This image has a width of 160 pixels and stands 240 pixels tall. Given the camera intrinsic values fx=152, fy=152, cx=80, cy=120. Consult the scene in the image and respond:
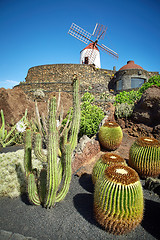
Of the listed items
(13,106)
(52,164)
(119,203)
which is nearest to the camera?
(119,203)

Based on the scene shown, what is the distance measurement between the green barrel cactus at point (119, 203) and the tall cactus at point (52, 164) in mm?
639

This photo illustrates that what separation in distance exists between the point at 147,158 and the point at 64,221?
7.55ft

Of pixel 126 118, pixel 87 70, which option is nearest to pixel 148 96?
pixel 126 118

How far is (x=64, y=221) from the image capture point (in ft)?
7.14

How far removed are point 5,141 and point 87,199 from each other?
4892 millimetres

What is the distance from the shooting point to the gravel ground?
6.44ft

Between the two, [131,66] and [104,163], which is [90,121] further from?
[131,66]

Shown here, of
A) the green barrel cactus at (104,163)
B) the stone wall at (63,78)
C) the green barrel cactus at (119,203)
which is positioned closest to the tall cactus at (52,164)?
the green barrel cactus at (119,203)

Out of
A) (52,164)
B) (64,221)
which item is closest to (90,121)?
(52,164)

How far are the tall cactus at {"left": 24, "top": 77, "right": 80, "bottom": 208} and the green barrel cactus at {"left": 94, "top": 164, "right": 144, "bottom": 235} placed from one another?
25.1 inches

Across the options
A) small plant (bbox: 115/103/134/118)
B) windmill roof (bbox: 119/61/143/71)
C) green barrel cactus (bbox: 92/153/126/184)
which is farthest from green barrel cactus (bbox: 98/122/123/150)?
windmill roof (bbox: 119/61/143/71)

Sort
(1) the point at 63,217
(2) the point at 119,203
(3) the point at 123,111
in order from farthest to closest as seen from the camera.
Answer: (3) the point at 123,111 → (1) the point at 63,217 → (2) the point at 119,203

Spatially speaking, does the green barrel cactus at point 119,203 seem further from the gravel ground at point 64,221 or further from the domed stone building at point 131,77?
the domed stone building at point 131,77

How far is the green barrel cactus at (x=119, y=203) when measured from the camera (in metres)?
1.89
